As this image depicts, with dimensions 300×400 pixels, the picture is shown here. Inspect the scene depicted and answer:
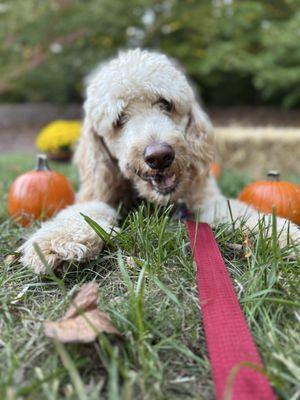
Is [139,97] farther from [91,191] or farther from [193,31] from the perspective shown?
[193,31]

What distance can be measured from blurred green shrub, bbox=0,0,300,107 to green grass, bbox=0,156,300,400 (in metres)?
10.1

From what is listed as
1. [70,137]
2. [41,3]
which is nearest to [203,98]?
[41,3]

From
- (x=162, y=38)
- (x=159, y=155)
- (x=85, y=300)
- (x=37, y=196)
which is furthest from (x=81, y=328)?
(x=162, y=38)

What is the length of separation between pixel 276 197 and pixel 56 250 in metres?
1.86

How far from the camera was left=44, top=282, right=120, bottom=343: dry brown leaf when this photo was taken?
1438mm

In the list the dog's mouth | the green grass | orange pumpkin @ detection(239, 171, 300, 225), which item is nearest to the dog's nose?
the dog's mouth

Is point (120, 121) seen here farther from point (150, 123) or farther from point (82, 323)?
point (82, 323)

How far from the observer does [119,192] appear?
3.26m

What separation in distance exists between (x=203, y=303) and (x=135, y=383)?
0.45 meters

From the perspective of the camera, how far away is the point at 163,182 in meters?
2.73

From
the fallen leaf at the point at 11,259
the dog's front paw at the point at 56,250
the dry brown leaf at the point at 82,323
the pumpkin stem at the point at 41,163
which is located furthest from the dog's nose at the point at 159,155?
the pumpkin stem at the point at 41,163

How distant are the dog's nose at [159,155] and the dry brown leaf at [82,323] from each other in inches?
43.5

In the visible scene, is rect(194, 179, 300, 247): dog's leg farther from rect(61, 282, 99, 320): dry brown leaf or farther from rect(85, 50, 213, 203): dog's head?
rect(61, 282, 99, 320): dry brown leaf

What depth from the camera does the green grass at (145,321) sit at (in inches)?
53.2
